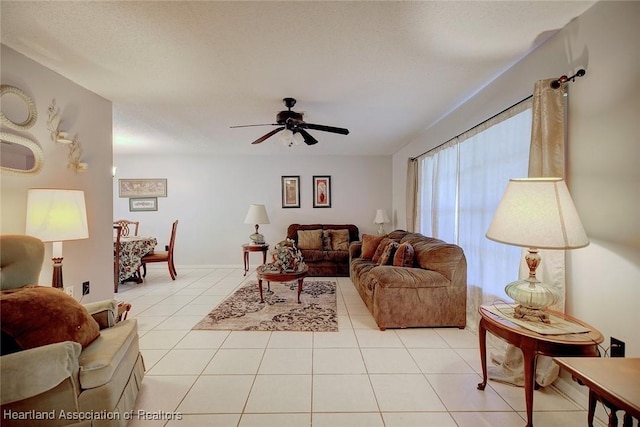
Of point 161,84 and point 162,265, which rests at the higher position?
point 161,84

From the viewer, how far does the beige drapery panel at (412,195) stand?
4637 millimetres

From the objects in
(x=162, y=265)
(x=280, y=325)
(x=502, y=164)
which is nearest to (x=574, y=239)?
(x=502, y=164)

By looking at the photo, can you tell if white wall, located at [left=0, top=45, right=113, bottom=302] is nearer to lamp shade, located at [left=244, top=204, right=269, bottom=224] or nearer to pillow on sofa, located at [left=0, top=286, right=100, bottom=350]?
pillow on sofa, located at [left=0, top=286, right=100, bottom=350]

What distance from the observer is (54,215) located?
6.43ft

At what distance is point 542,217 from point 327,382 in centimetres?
173

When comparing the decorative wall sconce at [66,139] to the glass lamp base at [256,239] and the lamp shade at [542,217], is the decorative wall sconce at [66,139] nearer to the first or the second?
the glass lamp base at [256,239]

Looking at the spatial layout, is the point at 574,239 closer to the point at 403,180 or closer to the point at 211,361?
the point at 211,361

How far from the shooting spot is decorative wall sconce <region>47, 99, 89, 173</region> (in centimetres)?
239

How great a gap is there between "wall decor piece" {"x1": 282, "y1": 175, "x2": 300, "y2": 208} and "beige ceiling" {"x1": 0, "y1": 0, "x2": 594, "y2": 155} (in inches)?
105

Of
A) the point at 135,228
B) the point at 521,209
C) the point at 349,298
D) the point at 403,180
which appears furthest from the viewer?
the point at 135,228

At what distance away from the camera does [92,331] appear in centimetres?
162

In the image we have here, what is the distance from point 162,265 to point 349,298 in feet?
14.6

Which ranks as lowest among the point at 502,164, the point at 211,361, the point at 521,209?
the point at 211,361

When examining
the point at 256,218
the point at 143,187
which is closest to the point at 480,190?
the point at 256,218
